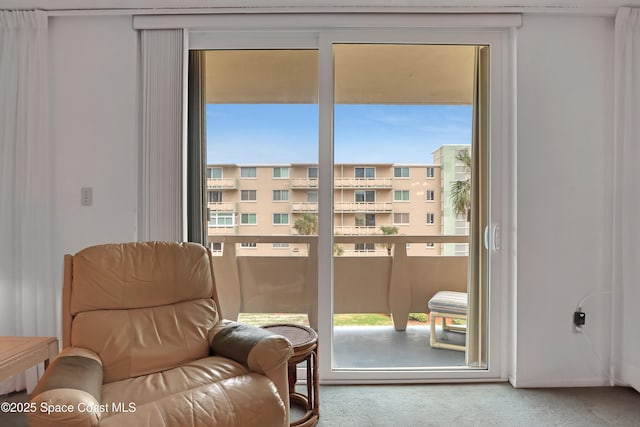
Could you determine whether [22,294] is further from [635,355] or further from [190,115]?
[635,355]

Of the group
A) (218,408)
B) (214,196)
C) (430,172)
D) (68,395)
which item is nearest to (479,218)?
(430,172)

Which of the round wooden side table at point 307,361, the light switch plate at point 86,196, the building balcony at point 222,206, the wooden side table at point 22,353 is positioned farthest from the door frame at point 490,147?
the wooden side table at point 22,353

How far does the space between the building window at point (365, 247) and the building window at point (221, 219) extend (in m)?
0.84

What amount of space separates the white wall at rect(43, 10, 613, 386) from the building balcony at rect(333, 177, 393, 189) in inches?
33.1

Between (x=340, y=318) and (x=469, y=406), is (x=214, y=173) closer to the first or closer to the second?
(x=340, y=318)

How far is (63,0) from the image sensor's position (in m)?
2.37

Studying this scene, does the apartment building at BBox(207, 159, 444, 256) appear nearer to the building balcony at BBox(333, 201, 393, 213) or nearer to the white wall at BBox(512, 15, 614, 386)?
the building balcony at BBox(333, 201, 393, 213)

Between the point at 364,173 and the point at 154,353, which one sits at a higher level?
the point at 364,173

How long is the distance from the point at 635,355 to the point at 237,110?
299 cm

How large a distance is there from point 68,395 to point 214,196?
1516 mm

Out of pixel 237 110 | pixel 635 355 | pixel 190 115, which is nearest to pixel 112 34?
pixel 190 115

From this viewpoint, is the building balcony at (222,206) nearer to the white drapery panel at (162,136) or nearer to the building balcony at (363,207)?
the white drapery panel at (162,136)

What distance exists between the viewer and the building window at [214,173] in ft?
8.60

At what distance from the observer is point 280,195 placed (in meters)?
2.62
